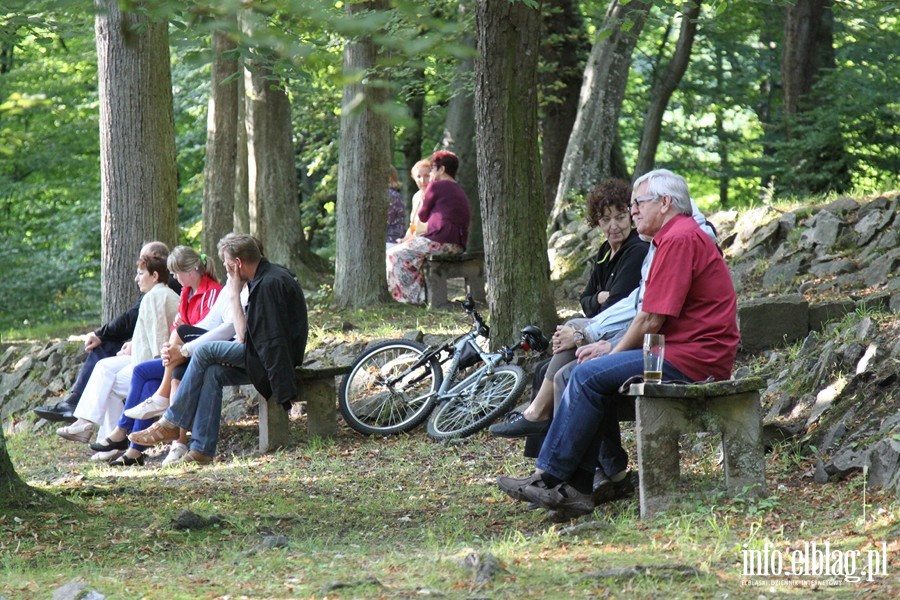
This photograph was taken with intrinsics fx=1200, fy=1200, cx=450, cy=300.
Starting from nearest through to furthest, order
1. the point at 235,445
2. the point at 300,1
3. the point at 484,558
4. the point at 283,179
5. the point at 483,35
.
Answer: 1. the point at 300,1
2. the point at 484,558
3. the point at 483,35
4. the point at 235,445
5. the point at 283,179

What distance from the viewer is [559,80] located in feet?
53.7

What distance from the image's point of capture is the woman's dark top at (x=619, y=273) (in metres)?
6.59

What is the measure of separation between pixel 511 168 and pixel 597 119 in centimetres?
601

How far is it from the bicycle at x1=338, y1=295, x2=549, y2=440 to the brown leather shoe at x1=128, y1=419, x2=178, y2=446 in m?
1.27

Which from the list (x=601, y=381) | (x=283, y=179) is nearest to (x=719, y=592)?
(x=601, y=381)

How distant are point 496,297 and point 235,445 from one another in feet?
7.62

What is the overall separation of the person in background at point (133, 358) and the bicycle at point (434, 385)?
4.87ft

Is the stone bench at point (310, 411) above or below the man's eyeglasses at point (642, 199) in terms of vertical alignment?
below

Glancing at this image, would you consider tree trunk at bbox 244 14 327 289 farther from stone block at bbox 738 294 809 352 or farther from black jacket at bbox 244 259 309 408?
stone block at bbox 738 294 809 352

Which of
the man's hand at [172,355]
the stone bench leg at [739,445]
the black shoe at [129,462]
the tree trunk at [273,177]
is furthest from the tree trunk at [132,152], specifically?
the stone bench leg at [739,445]

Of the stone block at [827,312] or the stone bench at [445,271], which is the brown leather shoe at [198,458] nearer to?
the stone bench at [445,271]

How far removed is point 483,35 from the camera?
8.43 m

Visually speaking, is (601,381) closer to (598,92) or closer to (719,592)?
(719,592)

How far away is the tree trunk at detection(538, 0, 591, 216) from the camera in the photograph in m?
16.2
